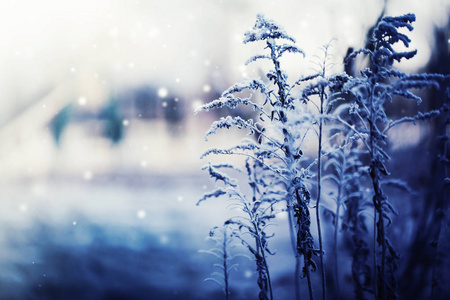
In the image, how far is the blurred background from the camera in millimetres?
5691

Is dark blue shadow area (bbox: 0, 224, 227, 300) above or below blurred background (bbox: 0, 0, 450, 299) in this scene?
below

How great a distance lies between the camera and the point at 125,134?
22.0ft

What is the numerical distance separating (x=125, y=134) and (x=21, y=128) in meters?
2.27

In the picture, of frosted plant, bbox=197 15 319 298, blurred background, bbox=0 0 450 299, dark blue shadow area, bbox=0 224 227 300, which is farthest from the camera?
dark blue shadow area, bbox=0 224 227 300

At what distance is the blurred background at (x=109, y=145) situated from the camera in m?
5.69

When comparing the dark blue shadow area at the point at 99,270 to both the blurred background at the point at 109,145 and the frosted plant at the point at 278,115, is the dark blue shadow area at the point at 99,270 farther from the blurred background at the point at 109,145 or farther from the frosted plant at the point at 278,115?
the frosted plant at the point at 278,115

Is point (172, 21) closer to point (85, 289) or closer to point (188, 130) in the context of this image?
point (188, 130)

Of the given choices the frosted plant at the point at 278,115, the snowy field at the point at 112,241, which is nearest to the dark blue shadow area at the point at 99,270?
the snowy field at the point at 112,241

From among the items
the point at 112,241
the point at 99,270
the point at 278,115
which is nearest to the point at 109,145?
the point at 112,241

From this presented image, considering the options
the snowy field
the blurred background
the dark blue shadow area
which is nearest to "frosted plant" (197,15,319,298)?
the blurred background

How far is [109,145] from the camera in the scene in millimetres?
6719

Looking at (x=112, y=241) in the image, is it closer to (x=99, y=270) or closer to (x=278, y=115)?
(x=99, y=270)

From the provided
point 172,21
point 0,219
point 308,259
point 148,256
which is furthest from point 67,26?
point 308,259

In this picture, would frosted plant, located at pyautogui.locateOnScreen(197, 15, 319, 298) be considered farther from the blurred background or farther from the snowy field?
the snowy field
